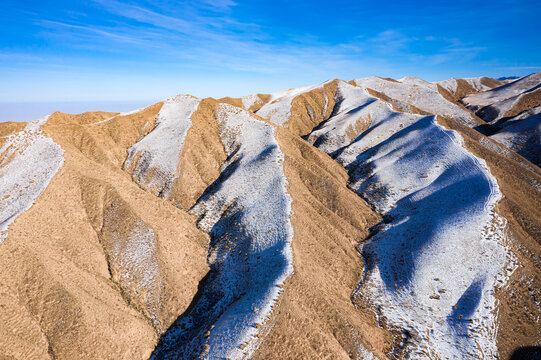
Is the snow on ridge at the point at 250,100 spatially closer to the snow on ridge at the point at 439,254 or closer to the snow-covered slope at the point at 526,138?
the snow on ridge at the point at 439,254

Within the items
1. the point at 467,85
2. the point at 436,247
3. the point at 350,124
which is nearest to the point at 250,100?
the point at 350,124

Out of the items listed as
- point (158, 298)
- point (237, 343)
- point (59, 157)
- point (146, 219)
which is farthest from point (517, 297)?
point (59, 157)

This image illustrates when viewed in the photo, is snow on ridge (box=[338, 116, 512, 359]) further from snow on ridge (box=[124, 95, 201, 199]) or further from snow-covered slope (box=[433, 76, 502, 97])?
snow-covered slope (box=[433, 76, 502, 97])

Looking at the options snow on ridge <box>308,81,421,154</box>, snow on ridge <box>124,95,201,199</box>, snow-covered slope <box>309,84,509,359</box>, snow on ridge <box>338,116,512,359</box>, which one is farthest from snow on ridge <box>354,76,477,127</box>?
snow on ridge <box>124,95,201,199</box>

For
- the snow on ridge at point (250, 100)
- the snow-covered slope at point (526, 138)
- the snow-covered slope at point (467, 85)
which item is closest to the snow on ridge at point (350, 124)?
the snow-covered slope at point (526, 138)

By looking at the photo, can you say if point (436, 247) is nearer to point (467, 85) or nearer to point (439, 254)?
point (439, 254)
